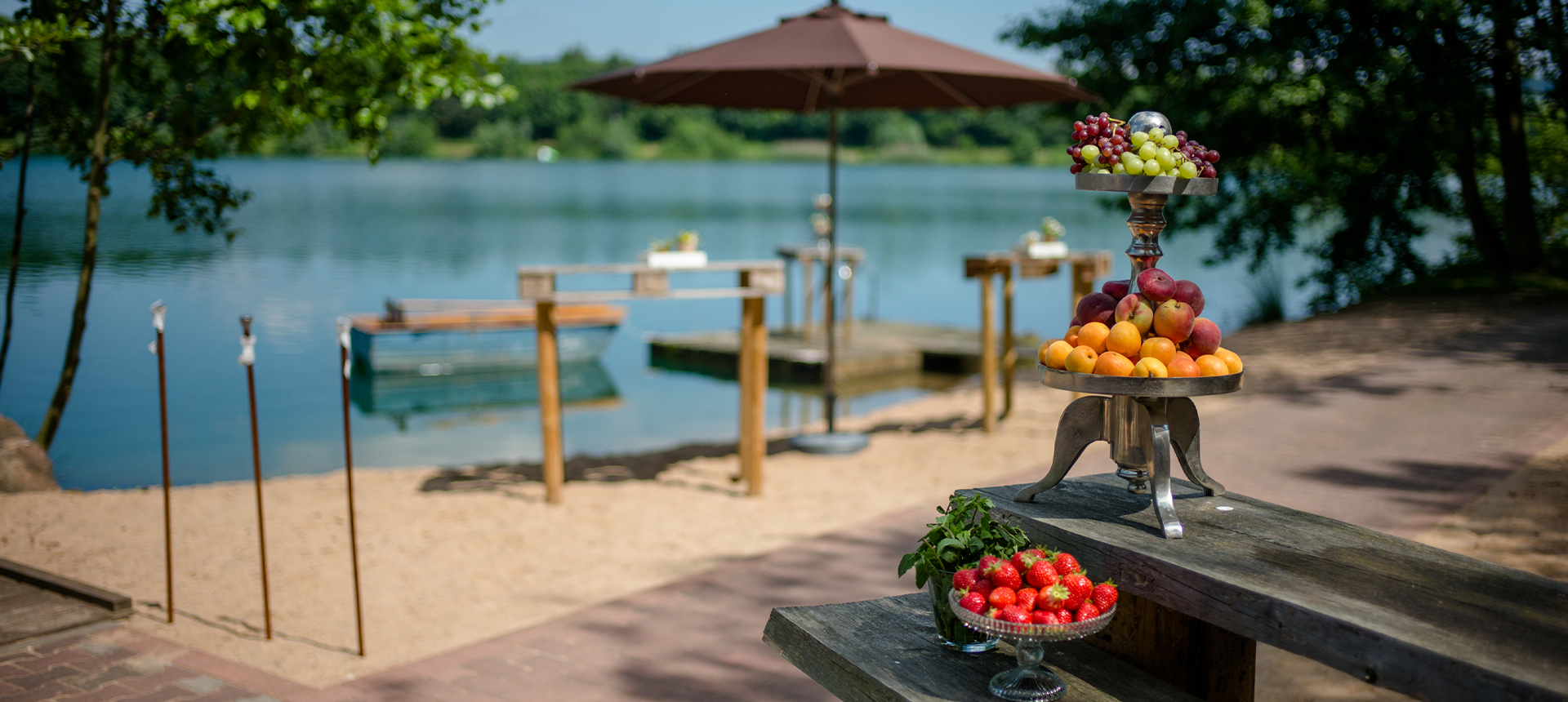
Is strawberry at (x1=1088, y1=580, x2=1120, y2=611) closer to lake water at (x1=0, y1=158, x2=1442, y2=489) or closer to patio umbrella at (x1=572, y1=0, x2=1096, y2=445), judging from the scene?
patio umbrella at (x1=572, y1=0, x2=1096, y2=445)

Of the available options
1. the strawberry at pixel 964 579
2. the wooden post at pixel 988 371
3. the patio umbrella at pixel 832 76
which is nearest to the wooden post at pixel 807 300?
the patio umbrella at pixel 832 76

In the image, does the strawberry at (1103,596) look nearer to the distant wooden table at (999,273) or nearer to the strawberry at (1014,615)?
the strawberry at (1014,615)

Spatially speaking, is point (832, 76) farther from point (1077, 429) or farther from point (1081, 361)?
point (1081, 361)

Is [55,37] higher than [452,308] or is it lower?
higher

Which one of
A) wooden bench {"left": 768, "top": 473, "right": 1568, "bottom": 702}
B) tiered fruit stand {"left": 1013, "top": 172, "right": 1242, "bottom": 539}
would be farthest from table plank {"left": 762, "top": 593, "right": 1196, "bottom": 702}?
tiered fruit stand {"left": 1013, "top": 172, "right": 1242, "bottom": 539}

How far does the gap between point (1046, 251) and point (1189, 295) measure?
5.85 m

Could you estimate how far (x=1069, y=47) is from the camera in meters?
13.1

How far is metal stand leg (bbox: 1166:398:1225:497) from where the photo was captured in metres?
2.47

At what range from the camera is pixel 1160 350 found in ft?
7.68

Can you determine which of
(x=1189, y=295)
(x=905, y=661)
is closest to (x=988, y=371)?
(x=1189, y=295)

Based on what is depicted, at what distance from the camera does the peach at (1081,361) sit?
2354 millimetres

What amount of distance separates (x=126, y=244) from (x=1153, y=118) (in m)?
27.6

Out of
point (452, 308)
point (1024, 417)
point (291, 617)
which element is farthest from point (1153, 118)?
point (452, 308)

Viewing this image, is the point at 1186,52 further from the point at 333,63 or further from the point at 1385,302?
the point at 333,63
